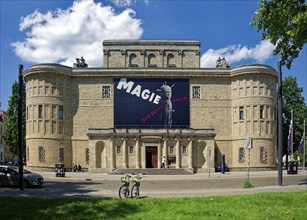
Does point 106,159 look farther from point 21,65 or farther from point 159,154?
point 21,65

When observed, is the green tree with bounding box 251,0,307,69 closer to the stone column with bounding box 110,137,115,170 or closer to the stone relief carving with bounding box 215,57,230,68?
the stone column with bounding box 110,137,115,170

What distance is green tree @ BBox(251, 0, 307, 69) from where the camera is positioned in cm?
1680

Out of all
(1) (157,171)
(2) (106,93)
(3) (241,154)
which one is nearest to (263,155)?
(3) (241,154)

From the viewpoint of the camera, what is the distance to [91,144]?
172 ft

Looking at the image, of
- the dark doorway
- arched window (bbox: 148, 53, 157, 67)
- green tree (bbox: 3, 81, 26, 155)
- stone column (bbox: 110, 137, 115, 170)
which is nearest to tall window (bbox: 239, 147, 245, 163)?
the dark doorway

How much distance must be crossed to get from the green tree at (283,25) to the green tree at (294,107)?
150 feet

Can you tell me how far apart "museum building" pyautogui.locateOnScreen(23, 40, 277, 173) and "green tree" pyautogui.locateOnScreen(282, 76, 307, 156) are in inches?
364

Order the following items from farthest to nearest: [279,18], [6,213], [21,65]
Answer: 1. [21,65]
2. [279,18]
3. [6,213]

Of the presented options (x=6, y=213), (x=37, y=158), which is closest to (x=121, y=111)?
(x=37, y=158)

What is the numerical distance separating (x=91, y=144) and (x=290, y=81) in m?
35.9

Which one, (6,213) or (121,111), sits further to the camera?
(121,111)

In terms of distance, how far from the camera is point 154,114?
55250 millimetres

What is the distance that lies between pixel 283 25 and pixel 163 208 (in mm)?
11068

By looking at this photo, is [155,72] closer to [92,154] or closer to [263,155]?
[92,154]
